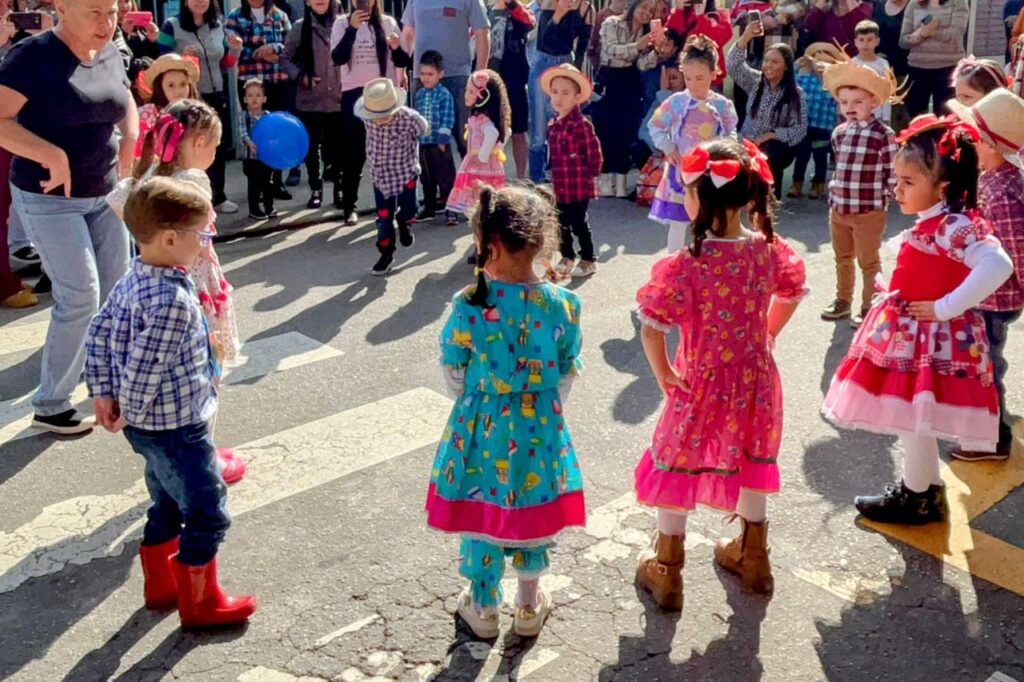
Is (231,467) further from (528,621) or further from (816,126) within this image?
(816,126)

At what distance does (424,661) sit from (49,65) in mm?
3331

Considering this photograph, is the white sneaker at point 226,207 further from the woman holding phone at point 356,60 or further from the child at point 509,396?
the child at point 509,396

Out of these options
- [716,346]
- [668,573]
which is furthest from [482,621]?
[716,346]

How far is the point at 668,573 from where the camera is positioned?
390 centimetres

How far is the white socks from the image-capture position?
173 inches

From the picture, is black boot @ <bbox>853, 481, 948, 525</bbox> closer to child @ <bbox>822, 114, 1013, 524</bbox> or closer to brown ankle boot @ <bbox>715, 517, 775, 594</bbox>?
child @ <bbox>822, 114, 1013, 524</bbox>

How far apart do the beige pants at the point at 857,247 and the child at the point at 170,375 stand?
4.49m

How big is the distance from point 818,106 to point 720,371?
842 centimetres

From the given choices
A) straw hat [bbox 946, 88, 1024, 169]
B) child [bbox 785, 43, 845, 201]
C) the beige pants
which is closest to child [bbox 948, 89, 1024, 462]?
straw hat [bbox 946, 88, 1024, 169]

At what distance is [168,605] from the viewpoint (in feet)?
12.9

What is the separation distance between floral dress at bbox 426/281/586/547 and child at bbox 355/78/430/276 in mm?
4992

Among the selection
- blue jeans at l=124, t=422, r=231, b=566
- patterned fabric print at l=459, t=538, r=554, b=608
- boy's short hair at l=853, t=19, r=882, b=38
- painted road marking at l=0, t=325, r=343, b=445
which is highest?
boy's short hair at l=853, t=19, r=882, b=38

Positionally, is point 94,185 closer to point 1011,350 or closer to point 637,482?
point 637,482

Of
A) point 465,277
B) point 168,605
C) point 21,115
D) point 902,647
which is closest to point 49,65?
point 21,115
